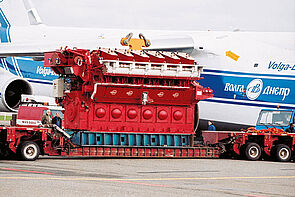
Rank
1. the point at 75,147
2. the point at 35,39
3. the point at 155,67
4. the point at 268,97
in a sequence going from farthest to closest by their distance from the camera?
the point at 35,39 < the point at 268,97 < the point at 155,67 < the point at 75,147

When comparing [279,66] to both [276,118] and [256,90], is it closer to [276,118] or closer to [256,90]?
[256,90]

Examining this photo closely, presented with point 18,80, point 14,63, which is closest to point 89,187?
point 18,80

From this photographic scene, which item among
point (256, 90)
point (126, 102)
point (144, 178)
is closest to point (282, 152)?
point (256, 90)

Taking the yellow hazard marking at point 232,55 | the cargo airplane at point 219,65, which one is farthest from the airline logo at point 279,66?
the yellow hazard marking at point 232,55

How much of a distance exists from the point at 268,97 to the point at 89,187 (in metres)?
12.7

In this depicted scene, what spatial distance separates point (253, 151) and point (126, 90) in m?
4.74

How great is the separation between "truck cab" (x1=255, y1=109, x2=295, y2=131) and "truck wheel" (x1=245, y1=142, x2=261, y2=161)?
259cm

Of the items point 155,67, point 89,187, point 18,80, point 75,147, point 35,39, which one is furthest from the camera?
point 35,39

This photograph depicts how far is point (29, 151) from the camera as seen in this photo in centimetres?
1730

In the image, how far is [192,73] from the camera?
19.9m

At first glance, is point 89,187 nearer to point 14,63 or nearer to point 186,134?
point 186,134

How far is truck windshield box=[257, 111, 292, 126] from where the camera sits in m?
22.1

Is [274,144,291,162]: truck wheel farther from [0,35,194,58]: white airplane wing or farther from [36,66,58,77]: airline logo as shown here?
[36,66,58,77]: airline logo

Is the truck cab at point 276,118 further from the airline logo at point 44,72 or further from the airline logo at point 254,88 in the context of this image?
the airline logo at point 44,72
